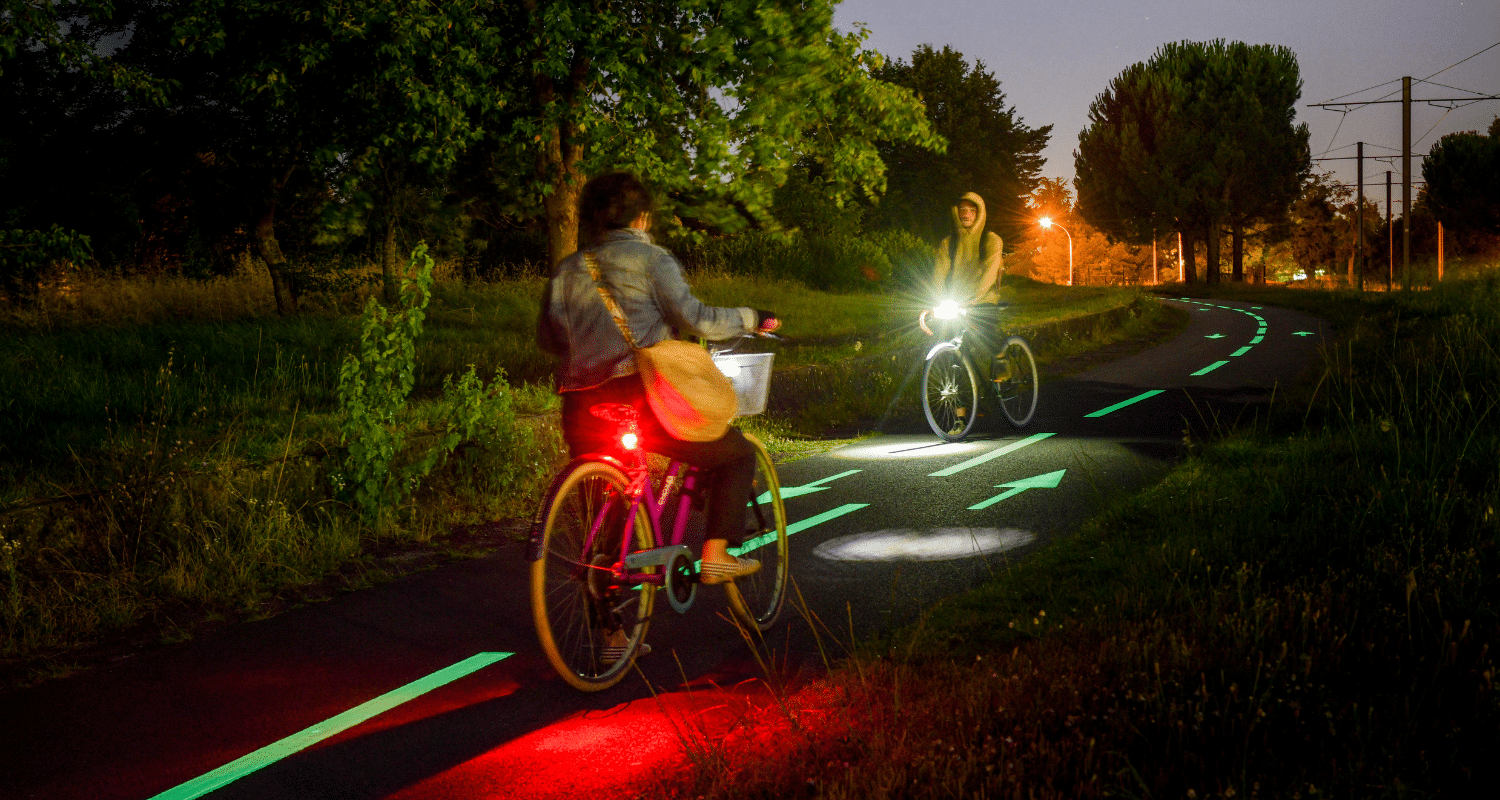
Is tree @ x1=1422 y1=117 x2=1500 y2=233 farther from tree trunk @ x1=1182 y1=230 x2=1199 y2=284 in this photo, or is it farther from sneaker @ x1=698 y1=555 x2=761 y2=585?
sneaker @ x1=698 y1=555 x2=761 y2=585

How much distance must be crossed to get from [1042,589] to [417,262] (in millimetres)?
4495

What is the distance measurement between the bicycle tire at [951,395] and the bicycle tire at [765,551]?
18.6 feet

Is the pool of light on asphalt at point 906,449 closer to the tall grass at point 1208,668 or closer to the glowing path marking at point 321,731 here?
the tall grass at point 1208,668

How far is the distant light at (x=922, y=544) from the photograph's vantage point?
6453mm

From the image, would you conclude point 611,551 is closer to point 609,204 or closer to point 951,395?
point 609,204

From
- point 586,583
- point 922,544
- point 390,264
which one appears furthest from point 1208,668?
point 390,264

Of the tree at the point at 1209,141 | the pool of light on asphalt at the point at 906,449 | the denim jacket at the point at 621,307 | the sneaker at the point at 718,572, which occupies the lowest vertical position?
the pool of light on asphalt at the point at 906,449

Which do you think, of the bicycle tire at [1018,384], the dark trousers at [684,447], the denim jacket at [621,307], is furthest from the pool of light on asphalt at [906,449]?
the denim jacket at [621,307]

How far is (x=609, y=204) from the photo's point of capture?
4.23 meters

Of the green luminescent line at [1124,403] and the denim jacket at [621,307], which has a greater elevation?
the denim jacket at [621,307]

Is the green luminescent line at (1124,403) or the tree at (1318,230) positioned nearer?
the green luminescent line at (1124,403)

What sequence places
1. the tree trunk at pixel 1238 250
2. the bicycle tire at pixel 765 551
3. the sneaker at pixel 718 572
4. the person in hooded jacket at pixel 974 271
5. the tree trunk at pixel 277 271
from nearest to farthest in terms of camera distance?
the sneaker at pixel 718 572 < the bicycle tire at pixel 765 551 < the person in hooded jacket at pixel 974 271 < the tree trunk at pixel 277 271 < the tree trunk at pixel 1238 250

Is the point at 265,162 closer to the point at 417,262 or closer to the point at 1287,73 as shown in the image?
the point at 417,262

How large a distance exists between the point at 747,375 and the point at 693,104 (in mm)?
10774
